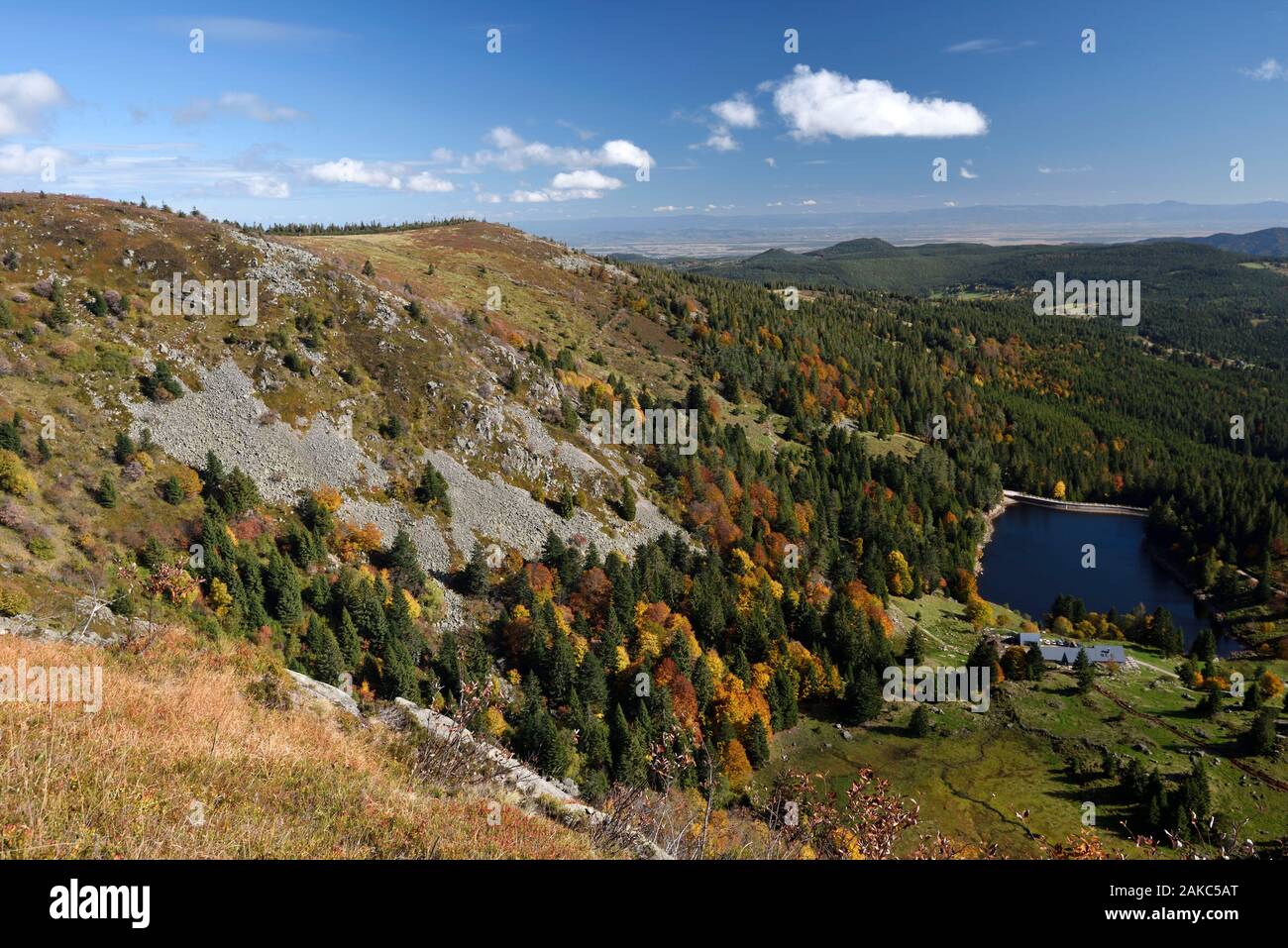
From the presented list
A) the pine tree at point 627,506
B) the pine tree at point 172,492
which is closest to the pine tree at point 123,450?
the pine tree at point 172,492

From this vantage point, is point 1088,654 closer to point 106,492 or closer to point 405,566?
point 405,566

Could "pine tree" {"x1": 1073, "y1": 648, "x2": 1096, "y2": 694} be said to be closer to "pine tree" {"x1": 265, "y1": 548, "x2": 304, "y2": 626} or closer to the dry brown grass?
"pine tree" {"x1": 265, "y1": 548, "x2": 304, "y2": 626}

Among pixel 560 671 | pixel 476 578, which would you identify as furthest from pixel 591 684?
pixel 476 578

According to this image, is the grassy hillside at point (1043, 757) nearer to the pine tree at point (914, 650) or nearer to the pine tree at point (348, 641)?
the pine tree at point (914, 650)

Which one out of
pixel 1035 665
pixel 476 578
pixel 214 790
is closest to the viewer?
pixel 214 790

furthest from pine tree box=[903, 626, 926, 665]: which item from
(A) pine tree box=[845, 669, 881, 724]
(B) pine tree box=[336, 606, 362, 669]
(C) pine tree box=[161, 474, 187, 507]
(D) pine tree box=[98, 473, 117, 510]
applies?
(D) pine tree box=[98, 473, 117, 510]

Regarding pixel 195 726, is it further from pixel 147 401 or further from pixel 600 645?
pixel 147 401
